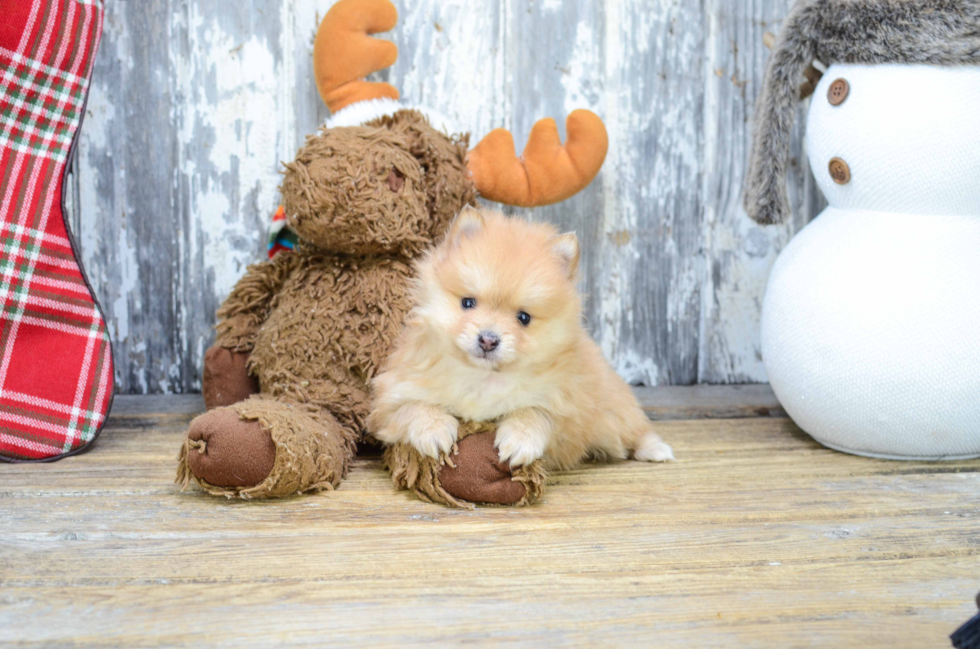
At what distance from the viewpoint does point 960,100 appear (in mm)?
1469

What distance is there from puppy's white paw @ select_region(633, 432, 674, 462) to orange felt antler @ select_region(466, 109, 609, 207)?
0.56 m

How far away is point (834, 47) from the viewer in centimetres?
159

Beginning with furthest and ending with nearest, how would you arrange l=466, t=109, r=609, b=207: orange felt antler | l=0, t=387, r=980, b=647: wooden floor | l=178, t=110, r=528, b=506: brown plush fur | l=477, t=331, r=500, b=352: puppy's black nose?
l=466, t=109, r=609, b=207: orange felt antler → l=178, t=110, r=528, b=506: brown plush fur → l=477, t=331, r=500, b=352: puppy's black nose → l=0, t=387, r=980, b=647: wooden floor

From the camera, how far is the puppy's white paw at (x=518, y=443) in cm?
126

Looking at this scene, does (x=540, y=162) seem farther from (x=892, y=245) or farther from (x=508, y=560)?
(x=508, y=560)

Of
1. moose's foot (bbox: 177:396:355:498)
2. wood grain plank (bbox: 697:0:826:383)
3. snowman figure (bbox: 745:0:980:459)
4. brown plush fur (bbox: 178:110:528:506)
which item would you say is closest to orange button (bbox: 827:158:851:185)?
snowman figure (bbox: 745:0:980:459)

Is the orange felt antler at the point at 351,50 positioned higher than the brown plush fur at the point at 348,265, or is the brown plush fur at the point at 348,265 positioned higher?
the orange felt antler at the point at 351,50

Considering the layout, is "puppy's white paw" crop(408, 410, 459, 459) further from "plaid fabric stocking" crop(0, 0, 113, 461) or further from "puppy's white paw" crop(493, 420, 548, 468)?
"plaid fabric stocking" crop(0, 0, 113, 461)

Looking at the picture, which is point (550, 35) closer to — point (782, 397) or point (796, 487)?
point (782, 397)

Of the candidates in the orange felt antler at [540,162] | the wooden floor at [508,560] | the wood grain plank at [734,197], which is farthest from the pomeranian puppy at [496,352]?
the wood grain plank at [734,197]

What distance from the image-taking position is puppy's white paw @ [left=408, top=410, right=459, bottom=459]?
1273mm

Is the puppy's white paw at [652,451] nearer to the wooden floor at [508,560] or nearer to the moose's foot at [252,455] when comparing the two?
the wooden floor at [508,560]

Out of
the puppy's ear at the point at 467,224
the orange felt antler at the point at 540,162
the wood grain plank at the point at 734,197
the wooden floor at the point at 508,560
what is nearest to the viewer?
the wooden floor at the point at 508,560

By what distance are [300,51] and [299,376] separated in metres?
0.84
